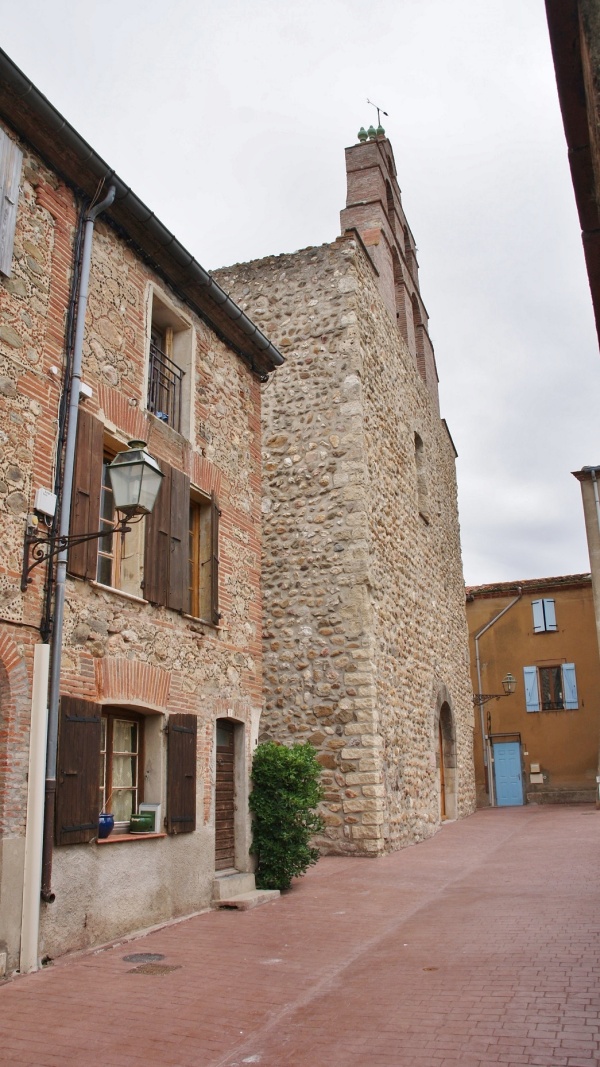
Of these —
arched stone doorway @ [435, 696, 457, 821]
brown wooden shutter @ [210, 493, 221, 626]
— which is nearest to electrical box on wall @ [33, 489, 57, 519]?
brown wooden shutter @ [210, 493, 221, 626]

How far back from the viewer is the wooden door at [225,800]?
914 cm

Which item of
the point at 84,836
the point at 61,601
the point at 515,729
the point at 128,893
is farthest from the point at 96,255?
the point at 515,729

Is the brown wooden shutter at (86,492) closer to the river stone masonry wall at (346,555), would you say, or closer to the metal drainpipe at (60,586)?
the metal drainpipe at (60,586)

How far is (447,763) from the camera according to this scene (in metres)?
18.0

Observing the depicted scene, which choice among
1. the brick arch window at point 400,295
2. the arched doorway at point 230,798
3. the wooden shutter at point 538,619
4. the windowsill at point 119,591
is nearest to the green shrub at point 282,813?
the arched doorway at point 230,798

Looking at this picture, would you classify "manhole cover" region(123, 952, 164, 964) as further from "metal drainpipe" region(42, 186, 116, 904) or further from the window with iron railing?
the window with iron railing

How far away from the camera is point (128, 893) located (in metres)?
7.15

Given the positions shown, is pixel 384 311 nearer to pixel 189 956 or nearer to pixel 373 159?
pixel 373 159

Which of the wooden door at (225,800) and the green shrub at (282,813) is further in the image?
the green shrub at (282,813)

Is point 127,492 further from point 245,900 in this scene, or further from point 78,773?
point 245,900

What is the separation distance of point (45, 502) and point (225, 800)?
4266 mm

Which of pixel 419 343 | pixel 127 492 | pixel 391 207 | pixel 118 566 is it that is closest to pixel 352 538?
pixel 118 566

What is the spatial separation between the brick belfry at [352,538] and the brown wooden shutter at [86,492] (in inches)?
234

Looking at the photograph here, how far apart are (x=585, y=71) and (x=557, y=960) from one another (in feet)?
17.7
